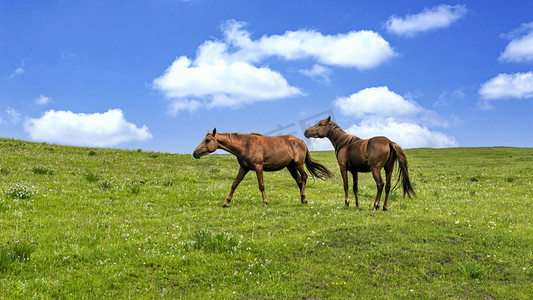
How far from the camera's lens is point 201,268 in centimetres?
818

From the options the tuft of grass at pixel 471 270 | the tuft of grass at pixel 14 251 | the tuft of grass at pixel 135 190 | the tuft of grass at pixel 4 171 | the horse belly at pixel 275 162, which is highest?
the horse belly at pixel 275 162

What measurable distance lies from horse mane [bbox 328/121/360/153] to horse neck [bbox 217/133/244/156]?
13.6ft

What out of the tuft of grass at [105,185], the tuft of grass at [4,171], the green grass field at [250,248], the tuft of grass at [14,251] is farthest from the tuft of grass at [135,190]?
the tuft of grass at [14,251]

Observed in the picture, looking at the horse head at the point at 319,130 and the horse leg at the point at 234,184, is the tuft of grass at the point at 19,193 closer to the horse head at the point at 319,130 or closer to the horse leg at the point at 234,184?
the horse leg at the point at 234,184

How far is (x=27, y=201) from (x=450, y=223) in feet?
53.8

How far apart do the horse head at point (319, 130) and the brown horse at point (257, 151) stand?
636 mm

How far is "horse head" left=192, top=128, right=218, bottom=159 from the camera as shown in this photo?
15.2m

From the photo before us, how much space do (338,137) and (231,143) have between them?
482cm

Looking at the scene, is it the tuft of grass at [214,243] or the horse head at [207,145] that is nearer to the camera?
the tuft of grass at [214,243]

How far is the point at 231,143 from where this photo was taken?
15391mm

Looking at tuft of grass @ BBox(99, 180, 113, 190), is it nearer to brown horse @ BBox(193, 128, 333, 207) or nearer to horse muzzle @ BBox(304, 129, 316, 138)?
brown horse @ BBox(193, 128, 333, 207)

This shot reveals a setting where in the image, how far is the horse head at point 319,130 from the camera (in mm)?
15820

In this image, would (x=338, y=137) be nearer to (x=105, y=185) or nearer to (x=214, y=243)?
(x=214, y=243)

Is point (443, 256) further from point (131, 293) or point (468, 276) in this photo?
point (131, 293)
